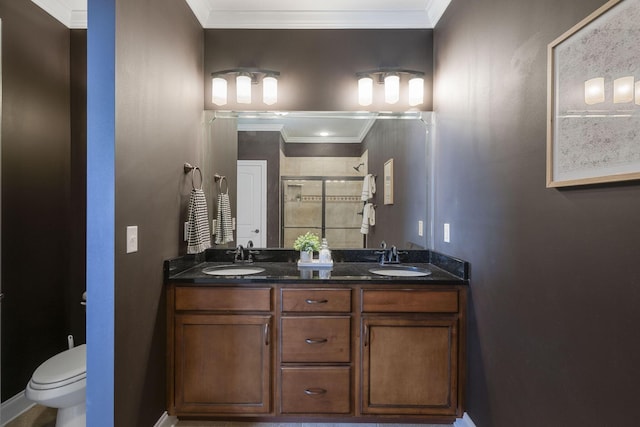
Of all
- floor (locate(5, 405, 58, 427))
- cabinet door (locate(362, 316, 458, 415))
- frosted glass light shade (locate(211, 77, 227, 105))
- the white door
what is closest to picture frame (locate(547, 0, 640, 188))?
cabinet door (locate(362, 316, 458, 415))

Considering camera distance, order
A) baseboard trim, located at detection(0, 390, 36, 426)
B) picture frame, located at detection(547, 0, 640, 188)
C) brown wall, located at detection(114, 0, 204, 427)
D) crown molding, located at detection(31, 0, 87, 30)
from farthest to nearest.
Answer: crown molding, located at detection(31, 0, 87, 30) < baseboard trim, located at detection(0, 390, 36, 426) < brown wall, located at detection(114, 0, 204, 427) < picture frame, located at detection(547, 0, 640, 188)

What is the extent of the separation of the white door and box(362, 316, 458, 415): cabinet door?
3.57 ft

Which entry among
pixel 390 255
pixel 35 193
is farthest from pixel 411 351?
pixel 35 193

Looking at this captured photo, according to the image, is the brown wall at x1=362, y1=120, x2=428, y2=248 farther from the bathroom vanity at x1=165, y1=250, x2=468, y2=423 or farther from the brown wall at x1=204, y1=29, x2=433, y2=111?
the bathroom vanity at x1=165, y1=250, x2=468, y2=423

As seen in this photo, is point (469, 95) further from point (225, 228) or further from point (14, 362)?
point (14, 362)

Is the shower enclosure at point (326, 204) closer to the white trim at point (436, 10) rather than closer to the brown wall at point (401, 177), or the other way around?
the brown wall at point (401, 177)

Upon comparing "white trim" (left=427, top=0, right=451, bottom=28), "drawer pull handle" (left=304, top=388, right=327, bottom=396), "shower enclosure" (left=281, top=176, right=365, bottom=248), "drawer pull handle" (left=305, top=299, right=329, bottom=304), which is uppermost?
"white trim" (left=427, top=0, right=451, bottom=28)

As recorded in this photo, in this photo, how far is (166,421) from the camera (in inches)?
75.5

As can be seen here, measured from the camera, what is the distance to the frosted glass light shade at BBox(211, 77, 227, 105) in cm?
245

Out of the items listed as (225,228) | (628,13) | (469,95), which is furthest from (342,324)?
(628,13)

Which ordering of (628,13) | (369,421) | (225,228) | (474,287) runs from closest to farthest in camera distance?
(628,13) → (474,287) → (369,421) → (225,228)

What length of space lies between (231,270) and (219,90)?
1.31 metres

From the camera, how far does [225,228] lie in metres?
2.53

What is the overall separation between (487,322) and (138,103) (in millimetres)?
2044
